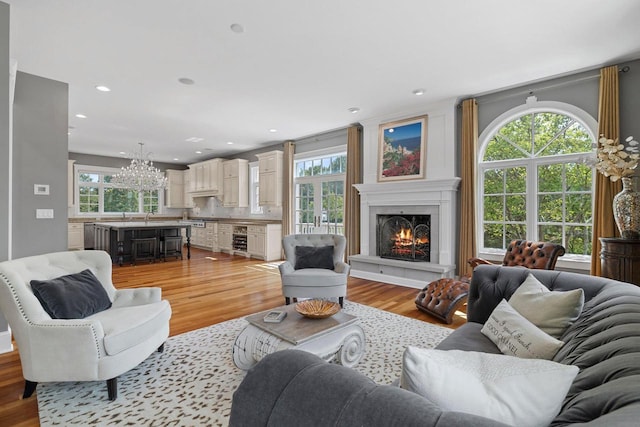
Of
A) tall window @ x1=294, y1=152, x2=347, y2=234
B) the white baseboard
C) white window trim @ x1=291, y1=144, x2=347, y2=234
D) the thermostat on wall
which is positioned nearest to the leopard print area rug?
the white baseboard

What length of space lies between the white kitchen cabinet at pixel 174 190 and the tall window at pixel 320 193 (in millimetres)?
5250

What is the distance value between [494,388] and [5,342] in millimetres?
3750

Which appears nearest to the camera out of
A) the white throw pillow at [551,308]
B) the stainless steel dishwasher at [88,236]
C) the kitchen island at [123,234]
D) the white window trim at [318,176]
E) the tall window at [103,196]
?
the white throw pillow at [551,308]

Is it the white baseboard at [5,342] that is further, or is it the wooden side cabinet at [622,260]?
the wooden side cabinet at [622,260]

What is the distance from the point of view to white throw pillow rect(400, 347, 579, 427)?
0.80 metres

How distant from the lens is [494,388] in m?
0.84

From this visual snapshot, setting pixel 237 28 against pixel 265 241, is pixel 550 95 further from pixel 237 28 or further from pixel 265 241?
pixel 265 241

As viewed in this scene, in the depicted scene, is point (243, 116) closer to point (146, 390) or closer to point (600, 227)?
point (146, 390)

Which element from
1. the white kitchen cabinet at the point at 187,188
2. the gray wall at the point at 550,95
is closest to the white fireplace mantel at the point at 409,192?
the gray wall at the point at 550,95

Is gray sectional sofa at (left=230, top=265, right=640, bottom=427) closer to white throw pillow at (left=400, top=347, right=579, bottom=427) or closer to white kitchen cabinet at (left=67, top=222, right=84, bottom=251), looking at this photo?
white throw pillow at (left=400, top=347, right=579, bottom=427)

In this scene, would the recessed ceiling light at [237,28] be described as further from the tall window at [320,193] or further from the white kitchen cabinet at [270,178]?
the white kitchen cabinet at [270,178]

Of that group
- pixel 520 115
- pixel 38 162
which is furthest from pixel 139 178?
pixel 520 115

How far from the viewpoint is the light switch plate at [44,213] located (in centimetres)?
379

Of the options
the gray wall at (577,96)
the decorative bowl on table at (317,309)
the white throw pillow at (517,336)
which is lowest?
the decorative bowl on table at (317,309)
